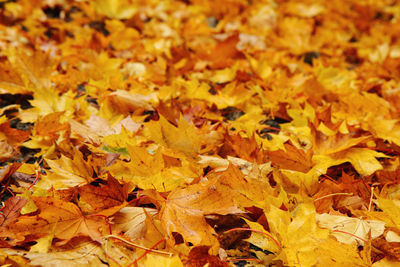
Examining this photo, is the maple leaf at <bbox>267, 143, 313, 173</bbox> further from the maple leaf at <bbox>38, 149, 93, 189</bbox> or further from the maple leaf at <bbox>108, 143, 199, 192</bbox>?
the maple leaf at <bbox>38, 149, 93, 189</bbox>

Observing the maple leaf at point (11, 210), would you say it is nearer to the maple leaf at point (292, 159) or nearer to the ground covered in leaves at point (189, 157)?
the ground covered in leaves at point (189, 157)

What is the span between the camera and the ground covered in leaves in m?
0.74

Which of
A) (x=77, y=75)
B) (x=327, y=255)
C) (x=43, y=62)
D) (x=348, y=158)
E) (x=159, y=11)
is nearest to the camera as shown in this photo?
(x=327, y=255)

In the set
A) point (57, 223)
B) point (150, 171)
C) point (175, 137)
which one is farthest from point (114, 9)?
point (57, 223)

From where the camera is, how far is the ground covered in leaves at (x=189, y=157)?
74 cm

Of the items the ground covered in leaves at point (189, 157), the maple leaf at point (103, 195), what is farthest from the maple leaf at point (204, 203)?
the maple leaf at point (103, 195)

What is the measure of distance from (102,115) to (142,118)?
16 cm

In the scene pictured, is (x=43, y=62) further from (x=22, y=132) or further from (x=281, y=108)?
(x=281, y=108)

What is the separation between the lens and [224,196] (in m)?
0.80

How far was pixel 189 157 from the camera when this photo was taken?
0.97 meters

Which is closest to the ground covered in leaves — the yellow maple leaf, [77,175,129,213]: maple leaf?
[77,175,129,213]: maple leaf

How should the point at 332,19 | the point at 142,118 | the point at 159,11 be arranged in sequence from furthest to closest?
the point at 332,19, the point at 159,11, the point at 142,118

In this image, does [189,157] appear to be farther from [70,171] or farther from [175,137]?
[70,171]

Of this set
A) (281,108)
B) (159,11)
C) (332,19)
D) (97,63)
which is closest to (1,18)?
(97,63)
